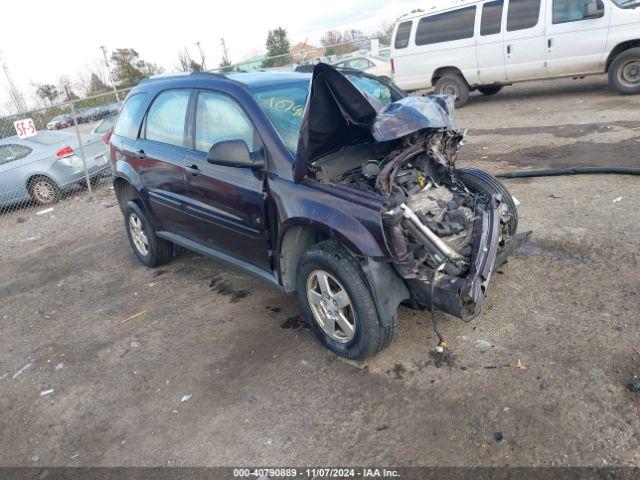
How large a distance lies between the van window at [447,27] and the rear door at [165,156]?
863 centimetres

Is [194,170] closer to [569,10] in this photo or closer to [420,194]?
[420,194]

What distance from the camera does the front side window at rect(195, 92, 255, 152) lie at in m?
3.73

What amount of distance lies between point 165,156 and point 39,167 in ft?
21.3

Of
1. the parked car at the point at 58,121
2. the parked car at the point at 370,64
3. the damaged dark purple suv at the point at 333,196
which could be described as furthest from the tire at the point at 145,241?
the parked car at the point at 370,64

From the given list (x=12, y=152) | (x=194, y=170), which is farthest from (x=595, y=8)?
(x=12, y=152)

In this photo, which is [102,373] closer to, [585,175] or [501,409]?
[501,409]

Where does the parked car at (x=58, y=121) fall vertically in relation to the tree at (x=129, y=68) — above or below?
below

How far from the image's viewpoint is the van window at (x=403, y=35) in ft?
39.3

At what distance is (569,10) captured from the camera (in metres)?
9.66

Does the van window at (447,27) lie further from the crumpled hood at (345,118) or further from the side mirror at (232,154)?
the side mirror at (232,154)

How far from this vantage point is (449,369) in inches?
123

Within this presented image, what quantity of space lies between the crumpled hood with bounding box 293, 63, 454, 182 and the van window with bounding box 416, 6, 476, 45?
837 centimetres

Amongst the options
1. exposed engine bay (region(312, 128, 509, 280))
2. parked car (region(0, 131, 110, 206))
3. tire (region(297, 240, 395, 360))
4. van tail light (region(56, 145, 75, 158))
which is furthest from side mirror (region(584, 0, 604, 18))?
van tail light (region(56, 145, 75, 158))

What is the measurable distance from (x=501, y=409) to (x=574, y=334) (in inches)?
34.6
